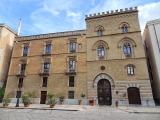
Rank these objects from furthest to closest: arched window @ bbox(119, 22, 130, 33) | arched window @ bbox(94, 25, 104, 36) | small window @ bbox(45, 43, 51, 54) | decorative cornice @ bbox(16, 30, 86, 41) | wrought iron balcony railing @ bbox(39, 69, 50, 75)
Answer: small window @ bbox(45, 43, 51, 54) < decorative cornice @ bbox(16, 30, 86, 41) < arched window @ bbox(94, 25, 104, 36) < wrought iron balcony railing @ bbox(39, 69, 50, 75) < arched window @ bbox(119, 22, 130, 33)

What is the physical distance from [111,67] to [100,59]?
2401 millimetres

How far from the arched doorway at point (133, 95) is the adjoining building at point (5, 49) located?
79.2ft

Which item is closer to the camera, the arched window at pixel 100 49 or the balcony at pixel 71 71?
the balcony at pixel 71 71

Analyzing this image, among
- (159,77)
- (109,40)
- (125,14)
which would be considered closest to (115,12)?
(125,14)

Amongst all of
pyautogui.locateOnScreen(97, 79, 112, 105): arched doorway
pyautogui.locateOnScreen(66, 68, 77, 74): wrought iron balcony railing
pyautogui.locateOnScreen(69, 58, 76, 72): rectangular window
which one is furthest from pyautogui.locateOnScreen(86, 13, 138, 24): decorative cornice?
pyautogui.locateOnScreen(97, 79, 112, 105): arched doorway

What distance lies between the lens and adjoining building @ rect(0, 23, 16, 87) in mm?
24734

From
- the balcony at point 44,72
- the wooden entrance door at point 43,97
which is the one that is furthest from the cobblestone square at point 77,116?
the balcony at point 44,72

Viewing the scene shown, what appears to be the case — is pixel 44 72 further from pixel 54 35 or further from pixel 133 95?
pixel 133 95

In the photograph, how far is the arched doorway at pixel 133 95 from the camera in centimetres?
1834

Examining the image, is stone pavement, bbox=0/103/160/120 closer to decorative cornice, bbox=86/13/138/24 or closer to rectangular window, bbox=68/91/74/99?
rectangular window, bbox=68/91/74/99

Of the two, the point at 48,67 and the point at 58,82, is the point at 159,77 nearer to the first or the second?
the point at 58,82

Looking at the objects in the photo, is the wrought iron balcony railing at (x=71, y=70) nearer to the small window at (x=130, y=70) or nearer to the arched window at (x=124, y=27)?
the small window at (x=130, y=70)

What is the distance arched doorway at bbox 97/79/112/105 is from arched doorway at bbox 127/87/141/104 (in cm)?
301

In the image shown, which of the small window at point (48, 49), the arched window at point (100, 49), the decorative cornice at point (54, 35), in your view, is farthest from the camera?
the small window at point (48, 49)
